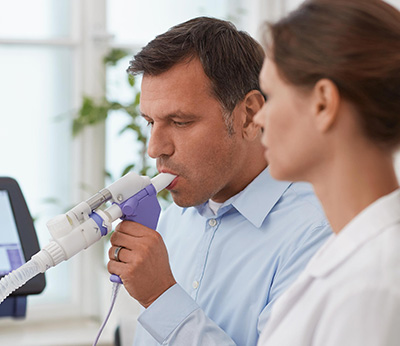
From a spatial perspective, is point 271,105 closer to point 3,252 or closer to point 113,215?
point 113,215

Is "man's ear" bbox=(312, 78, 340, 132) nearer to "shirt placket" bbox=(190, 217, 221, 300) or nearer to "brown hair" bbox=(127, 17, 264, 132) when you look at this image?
"brown hair" bbox=(127, 17, 264, 132)

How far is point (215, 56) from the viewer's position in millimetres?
1354

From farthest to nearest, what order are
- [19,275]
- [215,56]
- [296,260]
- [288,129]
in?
[215,56], [296,260], [19,275], [288,129]

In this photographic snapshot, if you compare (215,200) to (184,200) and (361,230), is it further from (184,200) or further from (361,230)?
(361,230)

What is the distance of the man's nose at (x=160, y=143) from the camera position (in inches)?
51.6

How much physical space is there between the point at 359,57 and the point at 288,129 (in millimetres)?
120

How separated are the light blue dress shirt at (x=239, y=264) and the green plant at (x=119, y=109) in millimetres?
1640

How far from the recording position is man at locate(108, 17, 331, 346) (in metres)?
1.24

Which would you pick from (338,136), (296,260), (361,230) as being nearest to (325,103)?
(338,136)

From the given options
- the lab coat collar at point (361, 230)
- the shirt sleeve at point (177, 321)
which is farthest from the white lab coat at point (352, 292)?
the shirt sleeve at point (177, 321)

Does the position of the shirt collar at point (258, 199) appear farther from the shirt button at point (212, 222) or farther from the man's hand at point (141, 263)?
the man's hand at point (141, 263)

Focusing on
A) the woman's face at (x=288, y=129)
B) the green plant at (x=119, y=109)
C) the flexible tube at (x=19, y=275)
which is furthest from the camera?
the green plant at (x=119, y=109)

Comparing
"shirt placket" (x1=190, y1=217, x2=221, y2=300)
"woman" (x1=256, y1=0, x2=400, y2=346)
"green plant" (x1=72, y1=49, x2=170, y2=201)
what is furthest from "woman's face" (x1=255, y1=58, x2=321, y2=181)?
"green plant" (x1=72, y1=49, x2=170, y2=201)

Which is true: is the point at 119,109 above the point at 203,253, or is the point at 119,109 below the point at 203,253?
below
